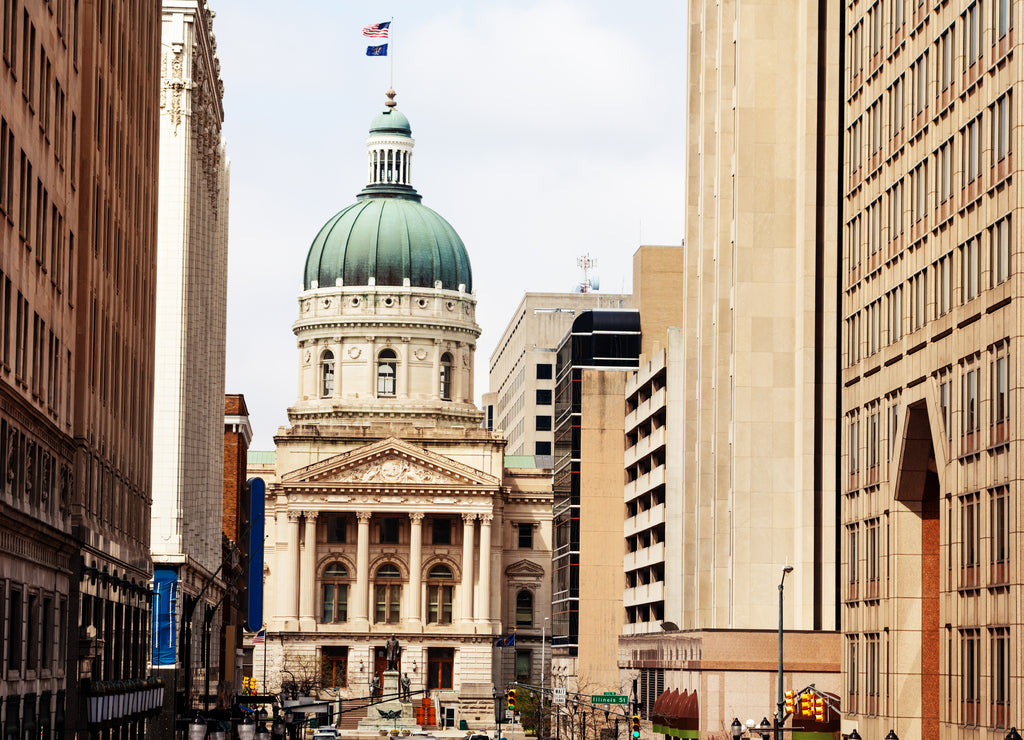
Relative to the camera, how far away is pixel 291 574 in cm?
19512

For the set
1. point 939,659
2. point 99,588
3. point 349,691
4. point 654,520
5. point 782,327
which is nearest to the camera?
point 99,588

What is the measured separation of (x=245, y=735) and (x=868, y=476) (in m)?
26.6

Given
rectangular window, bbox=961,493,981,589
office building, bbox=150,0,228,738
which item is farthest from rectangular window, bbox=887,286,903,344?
office building, bbox=150,0,228,738

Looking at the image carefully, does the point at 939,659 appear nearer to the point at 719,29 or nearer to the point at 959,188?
the point at 959,188

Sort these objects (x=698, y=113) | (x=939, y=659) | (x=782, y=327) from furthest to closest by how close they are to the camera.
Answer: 1. (x=698, y=113)
2. (x=782, y=327)
3. (x=939, y=659)

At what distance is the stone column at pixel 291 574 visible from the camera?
193750 mm

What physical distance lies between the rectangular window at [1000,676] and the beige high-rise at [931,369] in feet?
0.24

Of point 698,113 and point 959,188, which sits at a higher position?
point 698,113

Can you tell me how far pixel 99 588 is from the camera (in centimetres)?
5709

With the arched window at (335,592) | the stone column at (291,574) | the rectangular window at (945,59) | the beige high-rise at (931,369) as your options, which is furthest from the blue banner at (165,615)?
the arched window at (335,592)

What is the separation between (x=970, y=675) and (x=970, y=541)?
3.64m

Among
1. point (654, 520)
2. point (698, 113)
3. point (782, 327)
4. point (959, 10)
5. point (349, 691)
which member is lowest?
point (349, 691)

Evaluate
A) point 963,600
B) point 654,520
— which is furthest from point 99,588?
point 654,520

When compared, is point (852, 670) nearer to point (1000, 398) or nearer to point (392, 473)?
point (1000, 398)
